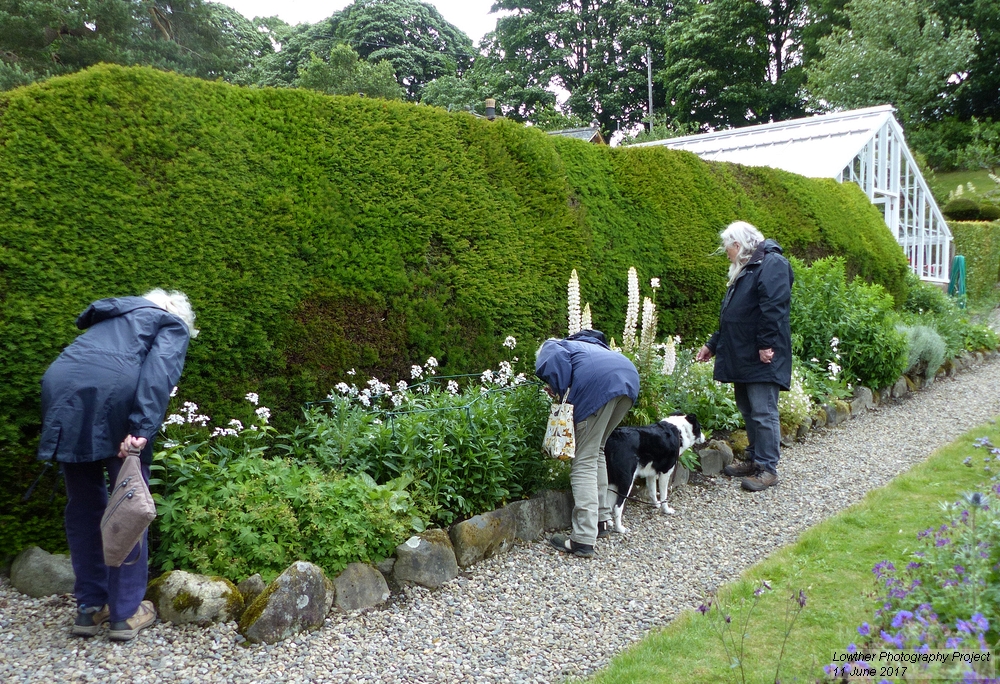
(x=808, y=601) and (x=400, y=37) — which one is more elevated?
(x=400, y=37)

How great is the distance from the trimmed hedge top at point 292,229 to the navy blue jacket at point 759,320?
1.64m

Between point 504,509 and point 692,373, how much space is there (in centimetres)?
281

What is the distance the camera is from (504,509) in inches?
168

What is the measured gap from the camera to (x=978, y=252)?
19.0m

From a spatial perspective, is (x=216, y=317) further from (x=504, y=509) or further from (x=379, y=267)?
(x=504, y=509)

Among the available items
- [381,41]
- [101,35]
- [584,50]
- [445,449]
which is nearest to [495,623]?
[445,449]

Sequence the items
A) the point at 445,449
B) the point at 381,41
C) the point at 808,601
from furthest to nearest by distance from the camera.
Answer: the point at 381,41 → the point at 445,449 → the point at 808,601

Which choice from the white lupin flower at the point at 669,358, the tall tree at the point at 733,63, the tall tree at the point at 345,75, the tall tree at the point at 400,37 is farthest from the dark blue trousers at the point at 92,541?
the tall tree at the point at 733,63

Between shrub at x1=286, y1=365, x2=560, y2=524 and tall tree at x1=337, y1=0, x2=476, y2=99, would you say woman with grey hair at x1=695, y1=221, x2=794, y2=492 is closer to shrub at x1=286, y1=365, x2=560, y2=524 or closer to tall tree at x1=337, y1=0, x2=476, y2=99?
shrub at x1=286, y1=365, x2=560, y2=524

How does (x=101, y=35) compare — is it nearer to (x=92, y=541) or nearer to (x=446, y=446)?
(x=446, y=446)

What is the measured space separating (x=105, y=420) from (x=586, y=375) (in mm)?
2452

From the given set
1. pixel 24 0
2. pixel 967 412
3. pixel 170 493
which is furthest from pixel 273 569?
pixel 24 0

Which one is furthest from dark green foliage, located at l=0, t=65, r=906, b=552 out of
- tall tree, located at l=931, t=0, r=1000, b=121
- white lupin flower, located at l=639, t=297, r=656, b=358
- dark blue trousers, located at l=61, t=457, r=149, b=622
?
tall tree, located at l=931, t=0, r=1000, b=121

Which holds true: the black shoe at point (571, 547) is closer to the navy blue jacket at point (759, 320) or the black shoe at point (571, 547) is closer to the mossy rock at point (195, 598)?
the mossy rock at point (195, 598)
